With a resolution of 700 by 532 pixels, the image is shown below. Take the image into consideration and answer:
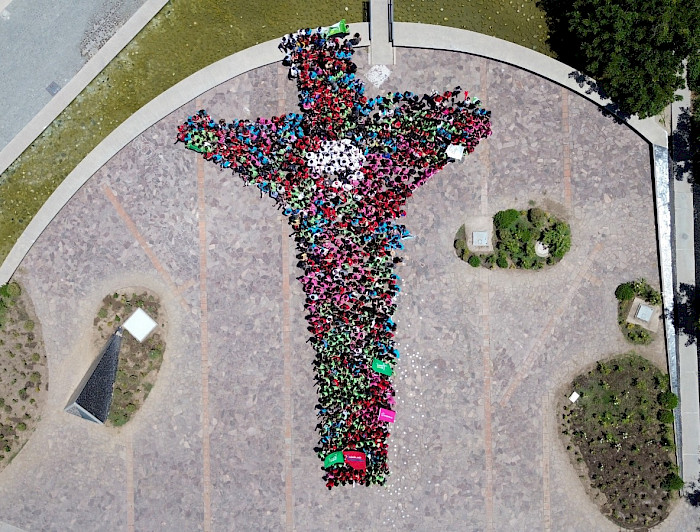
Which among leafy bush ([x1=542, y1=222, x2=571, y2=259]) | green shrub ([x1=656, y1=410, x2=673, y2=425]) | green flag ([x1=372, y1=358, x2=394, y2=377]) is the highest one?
leafy bush ([x1=542, y1=222, x2=571, y2=259])

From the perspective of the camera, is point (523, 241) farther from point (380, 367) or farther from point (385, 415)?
point (385, 415)

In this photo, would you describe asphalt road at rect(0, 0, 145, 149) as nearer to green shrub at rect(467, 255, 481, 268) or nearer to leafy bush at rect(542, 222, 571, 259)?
green shrub at rect(467, 255, 481, 268)

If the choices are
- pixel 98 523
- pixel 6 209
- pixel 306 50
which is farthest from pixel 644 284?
pixel 6 209

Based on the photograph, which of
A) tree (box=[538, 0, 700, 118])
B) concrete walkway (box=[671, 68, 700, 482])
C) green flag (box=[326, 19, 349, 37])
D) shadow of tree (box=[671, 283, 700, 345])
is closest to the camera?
tree (box=[538, 0, 700, 118])

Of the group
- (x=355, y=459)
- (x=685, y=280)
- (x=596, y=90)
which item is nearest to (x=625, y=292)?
(x=685, y=280)

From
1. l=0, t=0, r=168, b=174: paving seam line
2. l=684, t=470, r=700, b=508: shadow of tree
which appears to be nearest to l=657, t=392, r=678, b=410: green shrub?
l=684, t=470, r=700, b=508: shadow of tree

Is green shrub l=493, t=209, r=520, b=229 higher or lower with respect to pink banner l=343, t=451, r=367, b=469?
higher
